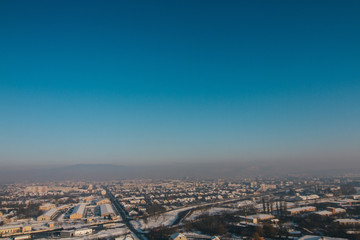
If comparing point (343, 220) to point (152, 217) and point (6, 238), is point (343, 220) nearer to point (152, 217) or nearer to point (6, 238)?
point (152, 217)

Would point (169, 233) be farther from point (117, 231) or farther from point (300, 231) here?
point (300, 231)

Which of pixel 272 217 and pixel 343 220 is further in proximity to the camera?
pixel 272 217

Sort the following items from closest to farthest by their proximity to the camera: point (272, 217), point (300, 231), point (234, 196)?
1. point (300, 231)
2. point (272, 217)
3. point (234, 196)

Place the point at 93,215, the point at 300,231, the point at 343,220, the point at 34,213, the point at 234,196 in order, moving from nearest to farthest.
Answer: the point at 300,231
the point at 343,220
the point at 93,215
the point at 34,213
the point at 234,196

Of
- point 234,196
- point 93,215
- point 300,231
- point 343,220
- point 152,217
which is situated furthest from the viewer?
point 234,196

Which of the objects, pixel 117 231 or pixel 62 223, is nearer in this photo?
pixel 117 231

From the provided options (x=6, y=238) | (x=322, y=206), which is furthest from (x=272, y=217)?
(x=6, y=238)

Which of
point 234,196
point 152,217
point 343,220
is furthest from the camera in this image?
point 234,196

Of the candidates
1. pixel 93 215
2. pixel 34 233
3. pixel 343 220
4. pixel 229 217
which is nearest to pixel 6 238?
pixel 34 233
